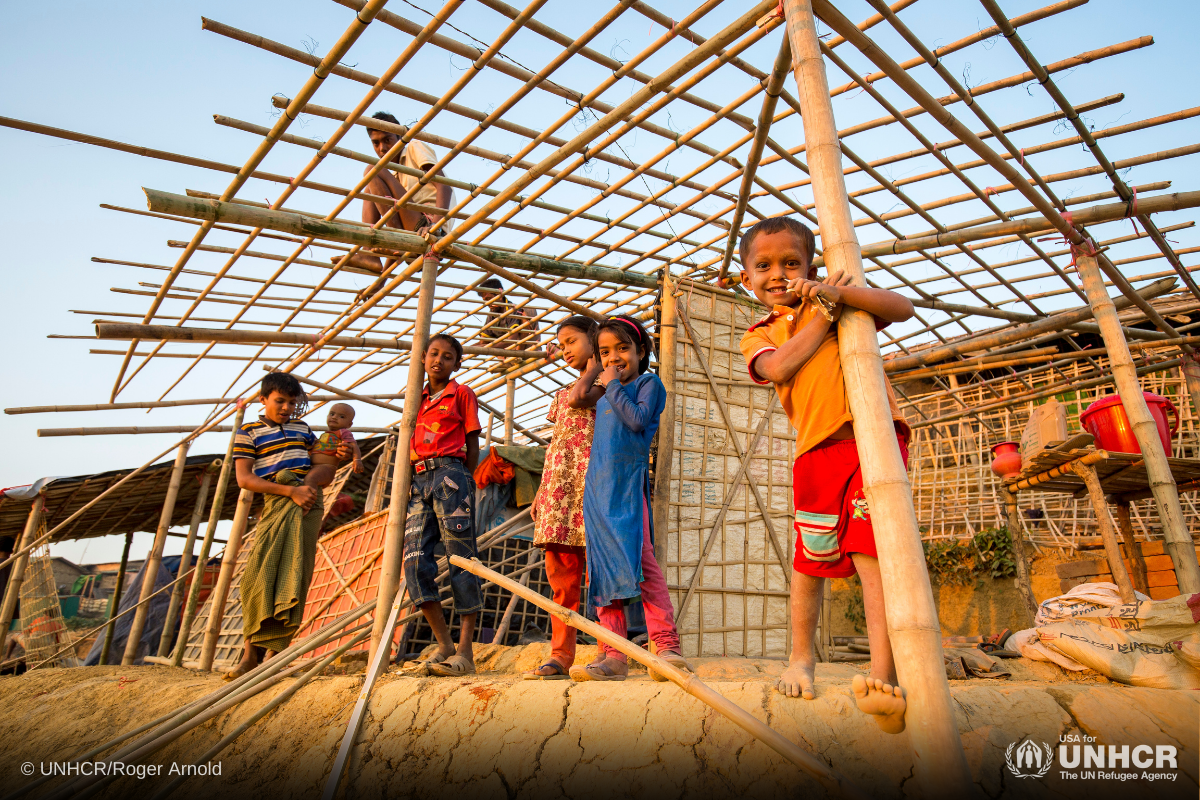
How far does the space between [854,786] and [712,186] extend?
3.62 meters

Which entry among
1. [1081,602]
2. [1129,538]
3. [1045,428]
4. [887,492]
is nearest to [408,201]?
[887,492]

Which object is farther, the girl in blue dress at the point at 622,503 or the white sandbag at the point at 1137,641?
the girl in blue dress at the point at 622,503

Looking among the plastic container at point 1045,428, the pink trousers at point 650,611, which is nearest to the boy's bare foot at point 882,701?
the pink trousers at point 650,611

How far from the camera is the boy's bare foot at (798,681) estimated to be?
190cm

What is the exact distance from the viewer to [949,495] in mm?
11062

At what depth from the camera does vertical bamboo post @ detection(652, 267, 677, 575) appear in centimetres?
401

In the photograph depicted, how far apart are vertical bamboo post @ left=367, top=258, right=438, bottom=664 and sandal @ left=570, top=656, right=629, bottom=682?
3.37 ft

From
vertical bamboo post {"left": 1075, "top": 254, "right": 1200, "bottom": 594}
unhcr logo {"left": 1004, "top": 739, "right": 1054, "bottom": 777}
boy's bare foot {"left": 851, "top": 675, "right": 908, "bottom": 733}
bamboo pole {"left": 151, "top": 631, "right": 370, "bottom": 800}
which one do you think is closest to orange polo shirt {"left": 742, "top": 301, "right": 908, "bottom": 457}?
boy's bare foot {"left": 851, "top": 675, "right": 908, "bottom": 733}

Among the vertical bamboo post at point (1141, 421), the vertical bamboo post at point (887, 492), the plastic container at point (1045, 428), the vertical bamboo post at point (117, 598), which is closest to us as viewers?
the vertical bamboo post at point (887, 492)

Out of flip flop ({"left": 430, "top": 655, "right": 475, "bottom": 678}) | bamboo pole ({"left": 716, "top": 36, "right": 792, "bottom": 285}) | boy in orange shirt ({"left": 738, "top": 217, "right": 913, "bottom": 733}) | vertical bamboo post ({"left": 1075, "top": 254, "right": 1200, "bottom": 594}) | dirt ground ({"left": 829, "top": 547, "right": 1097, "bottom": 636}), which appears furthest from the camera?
dirt ground ({"left": 829, "top": 547, "right": 1097, "bottom": 636})

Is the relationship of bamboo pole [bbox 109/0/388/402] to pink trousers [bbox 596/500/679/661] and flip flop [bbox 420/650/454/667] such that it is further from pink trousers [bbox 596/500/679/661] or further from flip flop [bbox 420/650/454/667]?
flip flop [bbox 420/650/454/667]

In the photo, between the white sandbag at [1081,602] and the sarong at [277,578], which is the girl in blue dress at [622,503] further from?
the white sandbag at [1081,602]

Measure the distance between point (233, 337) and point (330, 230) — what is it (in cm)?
129

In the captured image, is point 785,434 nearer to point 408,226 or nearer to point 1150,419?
point 1150,419
